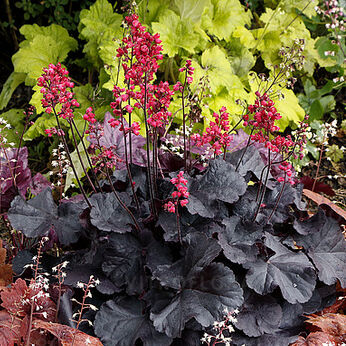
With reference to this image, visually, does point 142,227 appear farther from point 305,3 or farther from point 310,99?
point 305,3

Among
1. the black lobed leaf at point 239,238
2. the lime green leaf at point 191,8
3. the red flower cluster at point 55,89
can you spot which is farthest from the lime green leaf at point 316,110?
the red flower cluster at point 55,89

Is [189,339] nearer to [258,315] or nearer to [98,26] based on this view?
[258,315]

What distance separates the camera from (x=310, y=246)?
1988 mm

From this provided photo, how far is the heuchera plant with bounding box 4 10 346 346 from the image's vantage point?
158cm

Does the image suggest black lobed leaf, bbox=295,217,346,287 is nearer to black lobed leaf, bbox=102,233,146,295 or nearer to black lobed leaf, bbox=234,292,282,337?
black lobed leaf, bbox=234,292,282,337

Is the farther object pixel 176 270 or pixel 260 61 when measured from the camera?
pixel 260 61

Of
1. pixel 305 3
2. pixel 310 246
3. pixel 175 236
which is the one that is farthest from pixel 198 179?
pixel 305 3

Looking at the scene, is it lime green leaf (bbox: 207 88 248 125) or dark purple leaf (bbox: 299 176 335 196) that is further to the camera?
lime green leaf (bbox: 207 88 248 125)

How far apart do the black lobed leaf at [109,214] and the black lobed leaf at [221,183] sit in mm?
308

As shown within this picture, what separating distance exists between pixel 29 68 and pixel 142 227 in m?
1.94

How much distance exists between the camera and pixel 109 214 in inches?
70.7

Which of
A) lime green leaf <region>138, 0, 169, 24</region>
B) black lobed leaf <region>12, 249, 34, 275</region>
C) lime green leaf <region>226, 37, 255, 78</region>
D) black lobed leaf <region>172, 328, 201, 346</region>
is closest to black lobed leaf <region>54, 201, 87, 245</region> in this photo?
black lobed leaf <region>12, 249, 34, 275</region>

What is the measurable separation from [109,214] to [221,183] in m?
0.50

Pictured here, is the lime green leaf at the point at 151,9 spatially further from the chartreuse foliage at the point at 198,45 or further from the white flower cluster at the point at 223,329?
the white flower cluster at the point at 223,329
